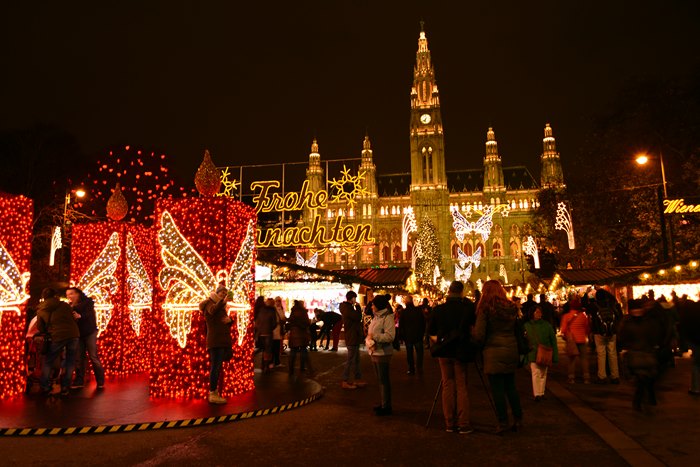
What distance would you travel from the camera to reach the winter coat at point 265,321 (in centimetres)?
1195

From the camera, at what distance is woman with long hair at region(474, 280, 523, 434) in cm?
627

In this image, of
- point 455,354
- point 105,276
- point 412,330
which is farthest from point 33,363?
point 455,354

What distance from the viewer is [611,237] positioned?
1148 inches

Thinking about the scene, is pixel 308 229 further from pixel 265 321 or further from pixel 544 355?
pixel 544 355

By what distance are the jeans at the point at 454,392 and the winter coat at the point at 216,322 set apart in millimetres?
3002

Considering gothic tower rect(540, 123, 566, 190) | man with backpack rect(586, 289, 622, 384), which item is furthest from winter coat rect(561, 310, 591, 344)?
gothic tower rect(540, 123, 566, 190)

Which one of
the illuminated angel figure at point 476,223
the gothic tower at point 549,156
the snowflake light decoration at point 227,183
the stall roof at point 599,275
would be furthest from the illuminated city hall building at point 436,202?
the stall roof at point 599,275

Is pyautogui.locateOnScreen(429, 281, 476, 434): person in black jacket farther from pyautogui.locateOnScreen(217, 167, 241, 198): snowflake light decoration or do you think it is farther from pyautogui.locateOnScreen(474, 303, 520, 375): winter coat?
pyautogui.locateOnScreen(217, 167, 241, 198): snowflake light decoration

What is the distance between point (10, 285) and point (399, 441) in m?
6.42

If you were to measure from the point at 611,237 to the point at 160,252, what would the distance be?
25767 mm

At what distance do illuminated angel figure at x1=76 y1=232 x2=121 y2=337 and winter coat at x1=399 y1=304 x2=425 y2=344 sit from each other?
5868mm

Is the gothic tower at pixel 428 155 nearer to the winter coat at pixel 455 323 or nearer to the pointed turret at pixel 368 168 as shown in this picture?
the pointed turret at pixel 368 168

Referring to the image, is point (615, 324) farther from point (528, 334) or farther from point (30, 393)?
point (30, 393)

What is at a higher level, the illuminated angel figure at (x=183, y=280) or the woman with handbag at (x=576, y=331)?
the illuminated angel figure at (x=183, y=280)
